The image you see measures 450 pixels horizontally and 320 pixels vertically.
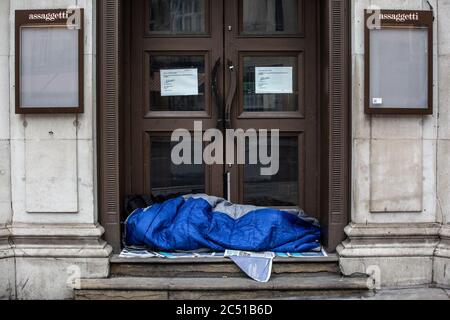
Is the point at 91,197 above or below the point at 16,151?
below

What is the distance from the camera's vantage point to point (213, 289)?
5.42m

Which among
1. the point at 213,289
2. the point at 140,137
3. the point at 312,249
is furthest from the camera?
the point at 140,137

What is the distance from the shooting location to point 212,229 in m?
5.88

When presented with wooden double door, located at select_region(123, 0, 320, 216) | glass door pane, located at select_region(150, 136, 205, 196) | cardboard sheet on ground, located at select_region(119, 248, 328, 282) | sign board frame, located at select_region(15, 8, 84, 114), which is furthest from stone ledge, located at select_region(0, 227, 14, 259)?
glass door pane, located at select_region(150, 136, 205, 196)

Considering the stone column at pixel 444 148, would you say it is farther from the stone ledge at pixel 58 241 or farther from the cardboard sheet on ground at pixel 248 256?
the stone ledge at pixel 58 241

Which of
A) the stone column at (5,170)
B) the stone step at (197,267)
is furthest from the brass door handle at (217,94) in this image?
the stone column at (5,170)

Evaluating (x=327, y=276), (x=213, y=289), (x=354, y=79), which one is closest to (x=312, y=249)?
(x=327, y=276)

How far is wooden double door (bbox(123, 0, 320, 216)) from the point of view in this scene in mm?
6246

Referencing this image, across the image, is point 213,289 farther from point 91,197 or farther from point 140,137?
point 140,137

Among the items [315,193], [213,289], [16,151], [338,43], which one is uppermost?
[338,43]

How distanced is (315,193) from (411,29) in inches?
70.6

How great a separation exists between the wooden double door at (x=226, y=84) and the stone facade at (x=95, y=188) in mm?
718

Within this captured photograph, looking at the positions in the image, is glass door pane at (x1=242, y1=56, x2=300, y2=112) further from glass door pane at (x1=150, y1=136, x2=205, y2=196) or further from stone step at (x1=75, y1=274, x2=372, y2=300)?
stone step at (x1=75, y1=274, x2=372, y2=300)

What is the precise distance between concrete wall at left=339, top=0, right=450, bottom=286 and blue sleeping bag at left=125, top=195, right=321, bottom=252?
52cm
